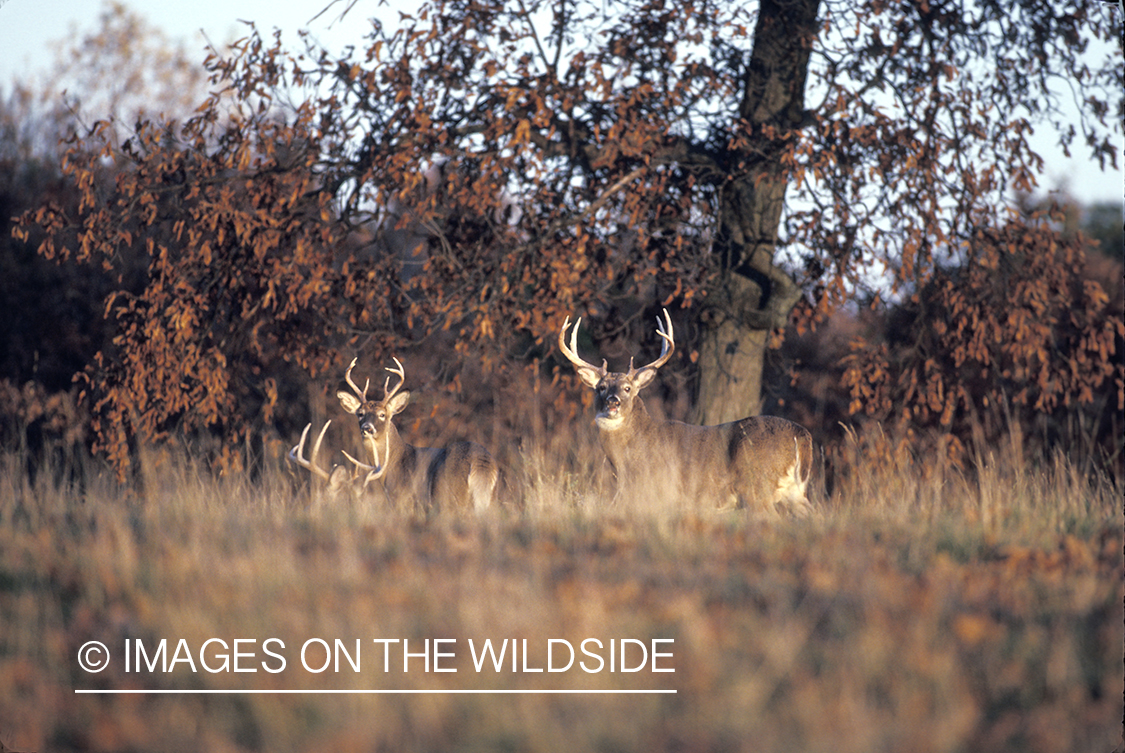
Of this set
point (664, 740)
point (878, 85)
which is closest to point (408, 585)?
point (664, 740)

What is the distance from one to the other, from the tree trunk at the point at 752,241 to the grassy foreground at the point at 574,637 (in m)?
4.27

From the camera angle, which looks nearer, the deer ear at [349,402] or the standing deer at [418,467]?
the standing deer at [418,467]

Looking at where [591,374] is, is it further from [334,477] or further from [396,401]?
[334,477]

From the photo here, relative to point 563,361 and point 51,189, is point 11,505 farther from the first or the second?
point 51,189

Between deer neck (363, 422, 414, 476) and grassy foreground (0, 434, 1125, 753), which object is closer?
grassy foreground (0, 434, 1125, 753)

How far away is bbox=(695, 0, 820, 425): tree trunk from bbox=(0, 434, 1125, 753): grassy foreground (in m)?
4.27

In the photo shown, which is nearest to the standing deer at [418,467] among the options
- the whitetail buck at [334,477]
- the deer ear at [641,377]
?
the whitetail buck at [334,477]

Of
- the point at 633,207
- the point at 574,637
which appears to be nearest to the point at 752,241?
the point at 633,207

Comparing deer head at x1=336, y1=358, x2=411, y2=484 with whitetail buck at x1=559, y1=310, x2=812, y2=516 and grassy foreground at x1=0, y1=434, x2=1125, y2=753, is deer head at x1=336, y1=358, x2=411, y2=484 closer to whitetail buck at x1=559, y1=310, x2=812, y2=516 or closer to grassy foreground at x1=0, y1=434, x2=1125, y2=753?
whitetail buck at x1=559, y1=310, x2=812, y2=516

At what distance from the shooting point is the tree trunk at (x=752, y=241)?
1041 cm

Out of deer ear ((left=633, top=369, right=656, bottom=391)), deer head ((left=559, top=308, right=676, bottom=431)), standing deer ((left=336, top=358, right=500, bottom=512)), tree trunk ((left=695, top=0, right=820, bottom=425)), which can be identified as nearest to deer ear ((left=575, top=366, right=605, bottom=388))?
deer head ((left=559, top=308, right=676, bottom=431))

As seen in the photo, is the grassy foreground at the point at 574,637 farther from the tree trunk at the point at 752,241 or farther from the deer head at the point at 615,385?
the tree trunk at the point at 752,241

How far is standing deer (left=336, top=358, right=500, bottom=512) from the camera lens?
8898 mm

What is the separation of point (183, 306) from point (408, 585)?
6.26 meters
